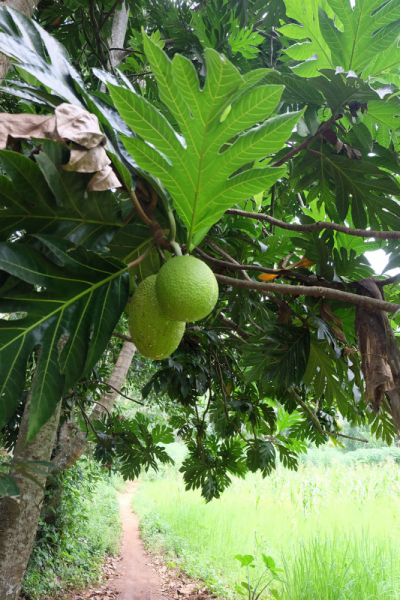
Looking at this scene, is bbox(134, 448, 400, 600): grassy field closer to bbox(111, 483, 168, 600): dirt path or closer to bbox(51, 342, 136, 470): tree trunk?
bbox(111, 483, 168, 600): dirt path

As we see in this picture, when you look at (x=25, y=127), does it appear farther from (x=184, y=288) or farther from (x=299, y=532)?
(x=299, y=532)

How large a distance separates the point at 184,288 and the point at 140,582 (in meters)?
6.77

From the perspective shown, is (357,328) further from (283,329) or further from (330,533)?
(330,533)

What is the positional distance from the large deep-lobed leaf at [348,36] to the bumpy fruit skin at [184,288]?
80 cm

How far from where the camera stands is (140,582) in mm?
6020

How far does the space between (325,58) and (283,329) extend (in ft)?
2.91

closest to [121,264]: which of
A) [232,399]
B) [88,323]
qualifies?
[88,323]

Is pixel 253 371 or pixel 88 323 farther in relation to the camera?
pixel 253 371

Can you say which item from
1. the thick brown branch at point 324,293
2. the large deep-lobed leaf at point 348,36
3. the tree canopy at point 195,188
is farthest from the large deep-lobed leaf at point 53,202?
the large deep-lobed leaf at point 348,36

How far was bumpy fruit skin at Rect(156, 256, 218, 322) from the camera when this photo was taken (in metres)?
0.76

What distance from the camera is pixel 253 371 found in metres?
1.78

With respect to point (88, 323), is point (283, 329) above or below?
above

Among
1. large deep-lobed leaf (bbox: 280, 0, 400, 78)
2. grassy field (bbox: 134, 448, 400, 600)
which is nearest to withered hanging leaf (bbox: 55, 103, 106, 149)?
large deep-lobed leaf (bbox: 280, 0, 400, 78)

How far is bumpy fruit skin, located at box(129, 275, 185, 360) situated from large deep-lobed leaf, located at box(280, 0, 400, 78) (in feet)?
2.79
